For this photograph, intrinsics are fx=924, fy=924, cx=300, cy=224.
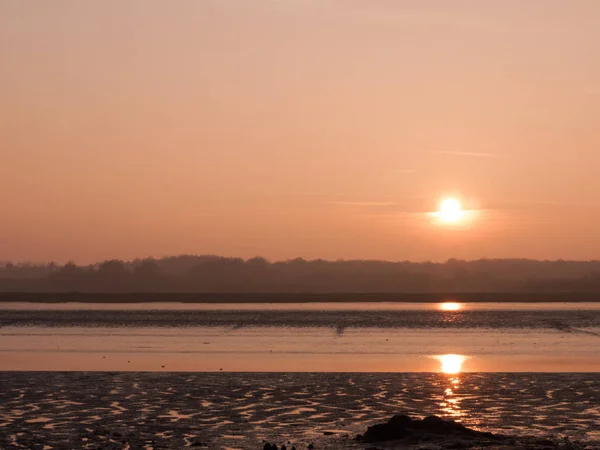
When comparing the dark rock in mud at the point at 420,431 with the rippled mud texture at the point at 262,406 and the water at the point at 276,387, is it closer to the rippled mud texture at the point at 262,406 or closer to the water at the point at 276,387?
the rippled mud texture at the point at 262,406

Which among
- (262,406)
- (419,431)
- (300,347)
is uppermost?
(300,347)

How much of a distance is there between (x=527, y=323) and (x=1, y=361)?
166 ft

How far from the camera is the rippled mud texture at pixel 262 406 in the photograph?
70.7 feet

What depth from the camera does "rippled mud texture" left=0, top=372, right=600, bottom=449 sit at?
849 inches

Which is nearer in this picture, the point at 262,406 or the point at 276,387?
the point at 262,406

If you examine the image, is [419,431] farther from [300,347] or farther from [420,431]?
[300,347]

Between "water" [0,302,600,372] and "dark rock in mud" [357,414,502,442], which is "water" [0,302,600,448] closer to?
"water" [0,302,600,372]

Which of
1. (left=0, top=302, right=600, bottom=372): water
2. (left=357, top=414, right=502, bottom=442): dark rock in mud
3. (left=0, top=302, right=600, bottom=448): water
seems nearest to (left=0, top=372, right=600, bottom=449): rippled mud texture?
(left=0, top=302, right=600, bottom=448): water

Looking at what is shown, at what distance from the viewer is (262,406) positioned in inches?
1048

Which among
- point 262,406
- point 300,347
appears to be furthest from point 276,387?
point 300,347

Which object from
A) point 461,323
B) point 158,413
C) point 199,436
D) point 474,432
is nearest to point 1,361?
point 158,413

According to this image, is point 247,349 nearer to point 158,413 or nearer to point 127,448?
point 158,413

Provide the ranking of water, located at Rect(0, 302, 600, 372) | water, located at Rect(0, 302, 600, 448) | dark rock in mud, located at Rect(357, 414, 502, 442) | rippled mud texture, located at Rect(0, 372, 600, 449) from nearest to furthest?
dark rock in mud, located at Rect(357, 414, 502, 442)
rippled mud texture, located at Rect(0, 372, 600, 449)
water, located at Rect(0, 302, 600, 448)
water, located at Rect(0, 302, 600, 372)

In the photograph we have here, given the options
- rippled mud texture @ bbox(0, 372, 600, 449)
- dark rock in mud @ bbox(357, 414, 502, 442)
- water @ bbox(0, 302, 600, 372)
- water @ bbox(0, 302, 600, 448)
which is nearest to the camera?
dark rock in mud @ bbox(357, 414, 502, 442)
